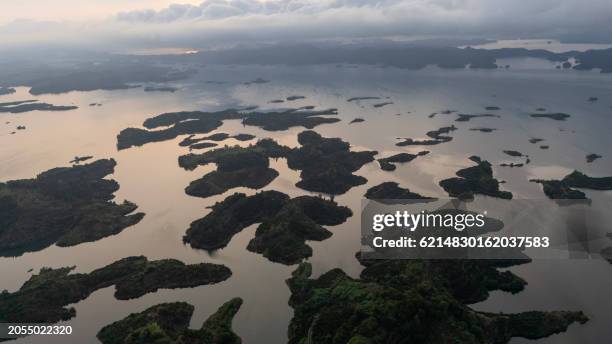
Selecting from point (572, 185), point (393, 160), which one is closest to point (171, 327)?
point (393, 160)

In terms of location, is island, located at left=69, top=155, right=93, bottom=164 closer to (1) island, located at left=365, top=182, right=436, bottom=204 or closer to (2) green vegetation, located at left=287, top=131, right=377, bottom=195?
(2) green vegetation, located at left=287, top=131, right=377, bottom=195

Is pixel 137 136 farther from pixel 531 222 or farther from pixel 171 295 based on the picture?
pixel 531 222

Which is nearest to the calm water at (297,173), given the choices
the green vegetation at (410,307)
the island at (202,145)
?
the green vegetation at (410,307)

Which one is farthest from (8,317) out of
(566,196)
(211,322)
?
(566,196)

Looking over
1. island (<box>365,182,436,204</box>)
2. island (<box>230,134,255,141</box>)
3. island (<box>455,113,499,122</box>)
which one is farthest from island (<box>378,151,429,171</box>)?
island (<box>455,113,499,122</box>)

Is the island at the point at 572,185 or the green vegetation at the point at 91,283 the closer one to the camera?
the green vegetation at the point at 91,283

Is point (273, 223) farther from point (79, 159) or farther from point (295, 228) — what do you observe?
point (79, 159)

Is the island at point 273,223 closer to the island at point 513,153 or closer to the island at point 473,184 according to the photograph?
the island at point 473,184
